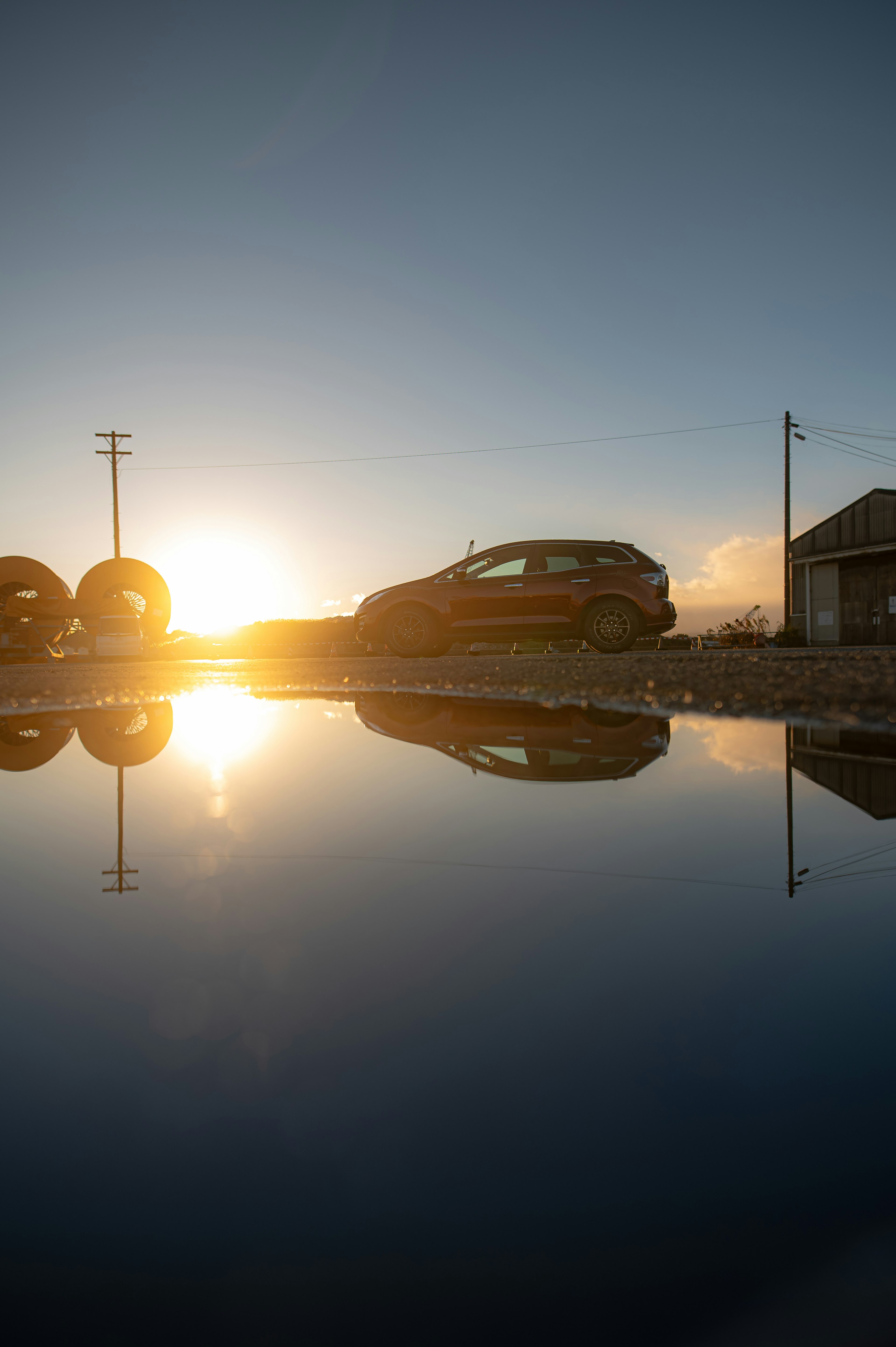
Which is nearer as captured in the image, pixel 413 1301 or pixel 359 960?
pixel 413 1301

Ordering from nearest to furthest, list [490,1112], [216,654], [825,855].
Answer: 1. [490,1112]
2. [825,855]
3. [216,654]

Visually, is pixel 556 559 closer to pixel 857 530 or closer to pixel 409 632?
pixel 409 632

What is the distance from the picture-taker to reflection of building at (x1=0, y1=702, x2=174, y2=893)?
3641mm

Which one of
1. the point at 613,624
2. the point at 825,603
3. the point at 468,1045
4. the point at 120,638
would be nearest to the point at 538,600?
the point at 613,624

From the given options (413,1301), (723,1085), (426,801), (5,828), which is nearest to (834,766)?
(426,801)

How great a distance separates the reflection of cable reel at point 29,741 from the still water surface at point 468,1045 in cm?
151

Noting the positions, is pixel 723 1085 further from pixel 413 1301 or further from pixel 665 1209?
pixel 413 1301

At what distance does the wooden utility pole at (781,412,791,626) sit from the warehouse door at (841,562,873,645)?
2.12 metres

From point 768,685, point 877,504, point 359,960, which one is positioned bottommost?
point 359,960

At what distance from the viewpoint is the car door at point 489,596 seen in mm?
11922

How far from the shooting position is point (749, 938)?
56.1 inches

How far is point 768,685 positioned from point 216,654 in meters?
21.0

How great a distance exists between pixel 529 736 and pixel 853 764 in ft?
5.17

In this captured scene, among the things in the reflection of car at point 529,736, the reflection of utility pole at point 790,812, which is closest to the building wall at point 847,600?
the reflection of car at point 529,736
